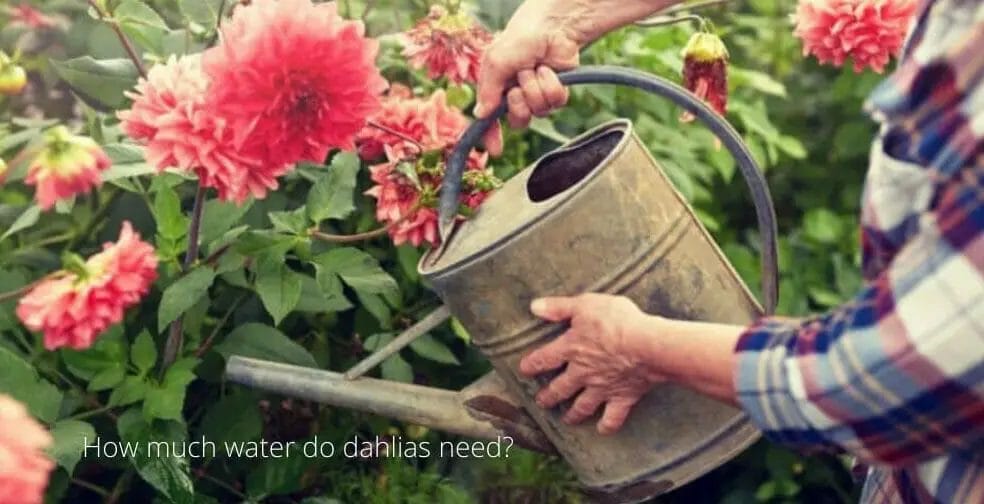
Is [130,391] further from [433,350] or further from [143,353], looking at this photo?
[433,350]

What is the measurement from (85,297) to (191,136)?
18 cm

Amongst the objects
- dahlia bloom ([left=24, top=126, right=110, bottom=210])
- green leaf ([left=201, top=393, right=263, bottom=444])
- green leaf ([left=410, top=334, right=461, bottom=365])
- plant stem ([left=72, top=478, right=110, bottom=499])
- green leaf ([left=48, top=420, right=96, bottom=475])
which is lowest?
plant stem ([left=72, top=478, right=110, bottom=499])

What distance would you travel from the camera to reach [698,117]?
52.4 inches

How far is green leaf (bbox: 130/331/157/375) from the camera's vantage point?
1549mm

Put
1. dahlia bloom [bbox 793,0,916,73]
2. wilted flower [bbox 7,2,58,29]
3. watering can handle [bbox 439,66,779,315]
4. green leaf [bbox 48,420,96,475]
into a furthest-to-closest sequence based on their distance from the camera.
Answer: wilted flower [bbox 7,2,58,29]
dahlia bloom [bbox 793,0,916,73]
green leaf [bbox 48,420,96,475]
watering can handle [bbox 439,66,779,315]

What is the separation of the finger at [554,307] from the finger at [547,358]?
2 cm

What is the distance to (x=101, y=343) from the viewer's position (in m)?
1.56

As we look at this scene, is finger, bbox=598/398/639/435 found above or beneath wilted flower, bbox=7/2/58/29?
above

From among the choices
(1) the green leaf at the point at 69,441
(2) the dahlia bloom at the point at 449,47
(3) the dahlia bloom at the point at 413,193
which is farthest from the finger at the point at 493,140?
(1) the green leaf at the point at 69,441

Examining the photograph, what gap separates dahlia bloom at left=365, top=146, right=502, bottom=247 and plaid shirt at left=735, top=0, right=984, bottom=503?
0.52 metres

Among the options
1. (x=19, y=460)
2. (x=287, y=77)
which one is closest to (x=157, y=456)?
(x=287, y=77)

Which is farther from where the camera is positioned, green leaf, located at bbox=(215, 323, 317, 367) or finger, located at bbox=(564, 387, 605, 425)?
green leaf, located at bbox=(215, 323, 317, 367)

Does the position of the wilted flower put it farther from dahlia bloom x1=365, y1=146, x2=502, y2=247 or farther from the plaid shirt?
the plaid shirt

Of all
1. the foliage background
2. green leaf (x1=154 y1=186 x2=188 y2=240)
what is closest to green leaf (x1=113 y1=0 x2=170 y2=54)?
the foliage background
